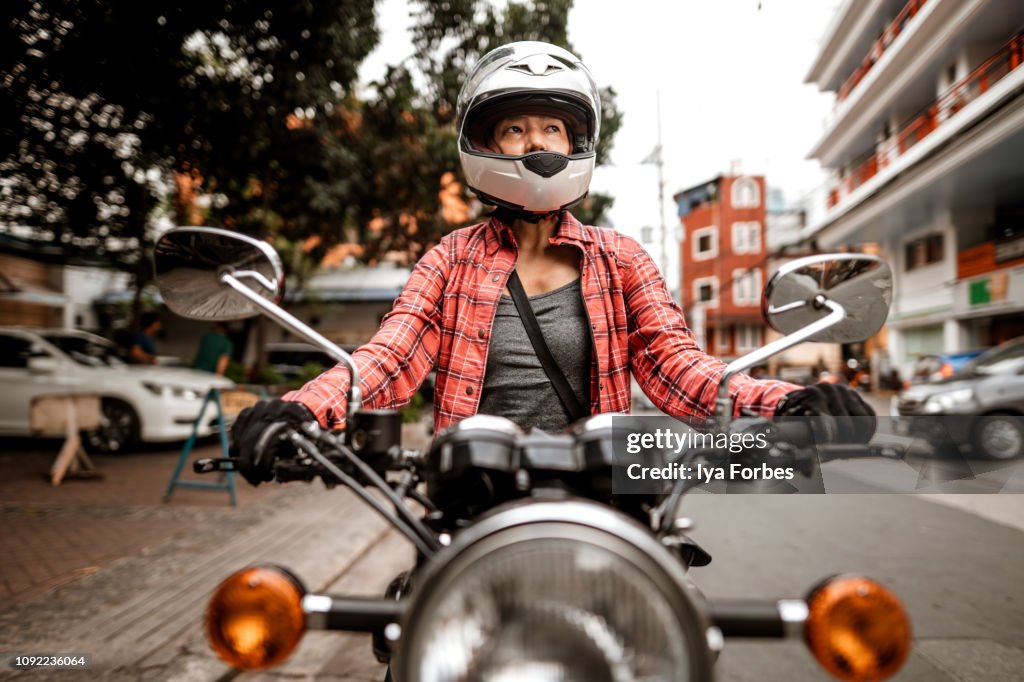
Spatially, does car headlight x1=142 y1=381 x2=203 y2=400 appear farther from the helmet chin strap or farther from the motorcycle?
the motorcycle

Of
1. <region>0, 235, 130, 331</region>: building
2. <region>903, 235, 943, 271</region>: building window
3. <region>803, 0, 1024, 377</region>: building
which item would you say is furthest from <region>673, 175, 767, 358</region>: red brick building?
<region>803, 0, 1024, 377</region>: building

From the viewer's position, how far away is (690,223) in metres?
35.3

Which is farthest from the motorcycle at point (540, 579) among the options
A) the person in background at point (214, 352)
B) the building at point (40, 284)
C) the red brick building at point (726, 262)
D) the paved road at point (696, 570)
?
the red brick building at point (726, 262)

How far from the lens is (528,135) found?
170 centimetres

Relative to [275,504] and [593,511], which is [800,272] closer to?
[593,511]

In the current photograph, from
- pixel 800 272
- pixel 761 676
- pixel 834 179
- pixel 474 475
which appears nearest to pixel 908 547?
pixel 761 676

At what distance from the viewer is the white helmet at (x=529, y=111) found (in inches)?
62.8

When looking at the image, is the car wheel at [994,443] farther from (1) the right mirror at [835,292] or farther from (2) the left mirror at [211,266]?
(2) the left mirror at [211,266]

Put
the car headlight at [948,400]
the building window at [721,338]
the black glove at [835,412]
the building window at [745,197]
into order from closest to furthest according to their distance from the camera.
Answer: the black glove at [835,412], the car headlight at [948,400], the building window at [745,197], the building window at [721,338]

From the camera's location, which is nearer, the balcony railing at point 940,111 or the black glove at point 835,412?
the black glove at point 835,412

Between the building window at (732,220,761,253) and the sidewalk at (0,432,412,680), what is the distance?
27.7m

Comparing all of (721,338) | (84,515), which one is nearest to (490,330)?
(84,515)

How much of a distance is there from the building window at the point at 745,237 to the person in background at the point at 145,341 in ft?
86.2

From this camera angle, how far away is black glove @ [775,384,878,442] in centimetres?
99
